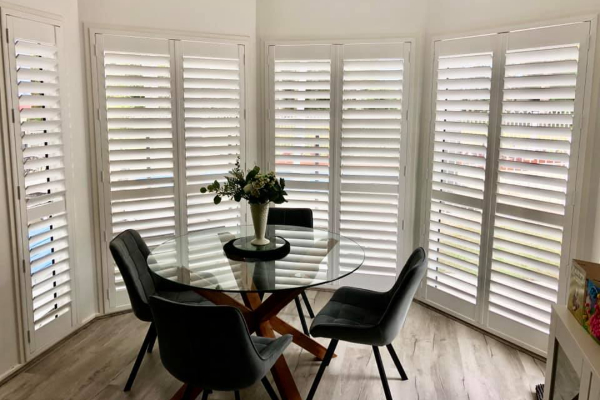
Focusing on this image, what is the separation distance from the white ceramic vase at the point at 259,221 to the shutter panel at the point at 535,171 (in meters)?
1.57

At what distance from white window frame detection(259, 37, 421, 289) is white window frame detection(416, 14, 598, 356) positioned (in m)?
0.08

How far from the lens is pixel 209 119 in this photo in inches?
154

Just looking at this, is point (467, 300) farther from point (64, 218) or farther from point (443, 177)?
point (64, 218)

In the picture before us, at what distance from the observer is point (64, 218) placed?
334 centimetres

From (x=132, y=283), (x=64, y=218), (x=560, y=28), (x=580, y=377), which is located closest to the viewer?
(x=580, y=377)

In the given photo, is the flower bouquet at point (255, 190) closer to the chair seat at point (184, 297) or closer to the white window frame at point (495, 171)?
the chair seat at point (184, 297)

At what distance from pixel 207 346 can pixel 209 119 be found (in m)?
2.22

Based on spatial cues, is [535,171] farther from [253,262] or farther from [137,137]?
[137,137]

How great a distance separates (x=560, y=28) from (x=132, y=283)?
9.30 ft

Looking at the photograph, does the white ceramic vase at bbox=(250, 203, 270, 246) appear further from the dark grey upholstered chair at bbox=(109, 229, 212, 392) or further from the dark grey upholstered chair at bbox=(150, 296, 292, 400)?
the dark grey upholstered chair at bbox=(150, 296, 292, 400)

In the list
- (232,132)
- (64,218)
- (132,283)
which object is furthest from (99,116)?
(132,283)

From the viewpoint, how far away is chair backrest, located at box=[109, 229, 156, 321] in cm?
274

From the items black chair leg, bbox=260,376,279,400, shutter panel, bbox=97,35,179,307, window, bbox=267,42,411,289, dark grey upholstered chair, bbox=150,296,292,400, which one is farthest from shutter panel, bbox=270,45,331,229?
dark grey upholstered chair, bbox=150,296,292,400

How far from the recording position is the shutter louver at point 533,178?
2961 mm
